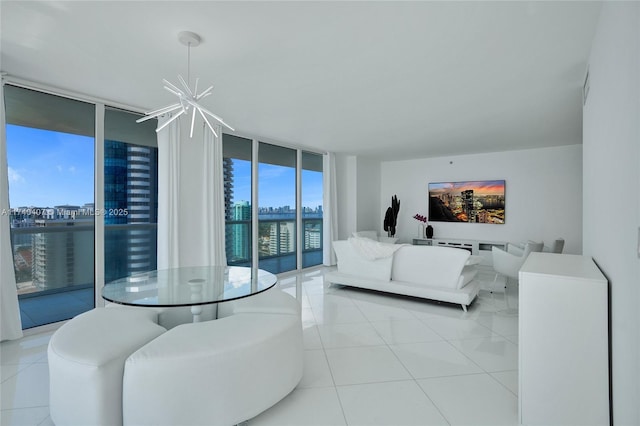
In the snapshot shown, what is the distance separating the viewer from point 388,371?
233 centimetres

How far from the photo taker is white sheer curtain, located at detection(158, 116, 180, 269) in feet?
12.5

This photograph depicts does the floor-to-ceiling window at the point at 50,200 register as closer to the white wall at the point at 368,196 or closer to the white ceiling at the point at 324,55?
the white ceiling at the point at 324,55

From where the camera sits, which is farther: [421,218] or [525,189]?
[421,218]

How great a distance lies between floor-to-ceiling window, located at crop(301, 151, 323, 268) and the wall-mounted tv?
8.90 feet

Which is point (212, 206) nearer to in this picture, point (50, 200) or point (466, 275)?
point (50, 200)

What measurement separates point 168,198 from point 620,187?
4096 mm

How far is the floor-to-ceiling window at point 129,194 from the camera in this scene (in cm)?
372

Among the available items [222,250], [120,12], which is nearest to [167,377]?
[120,12]

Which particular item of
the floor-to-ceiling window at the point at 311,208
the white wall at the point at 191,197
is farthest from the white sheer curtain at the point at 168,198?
the floor-to-ceiling window at the point at 311,208

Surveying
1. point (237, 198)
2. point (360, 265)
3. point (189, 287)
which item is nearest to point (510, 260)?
point (360, 265)

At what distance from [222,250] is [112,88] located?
92.2 inches

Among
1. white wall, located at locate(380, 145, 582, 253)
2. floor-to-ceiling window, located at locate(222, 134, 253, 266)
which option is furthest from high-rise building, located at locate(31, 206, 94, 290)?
white wall, located at locate(380, 145, 582, 253)

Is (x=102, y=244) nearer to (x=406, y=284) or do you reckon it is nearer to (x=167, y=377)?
(x=167, y=377)

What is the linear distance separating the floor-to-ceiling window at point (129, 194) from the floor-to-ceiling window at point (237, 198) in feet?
3.68
